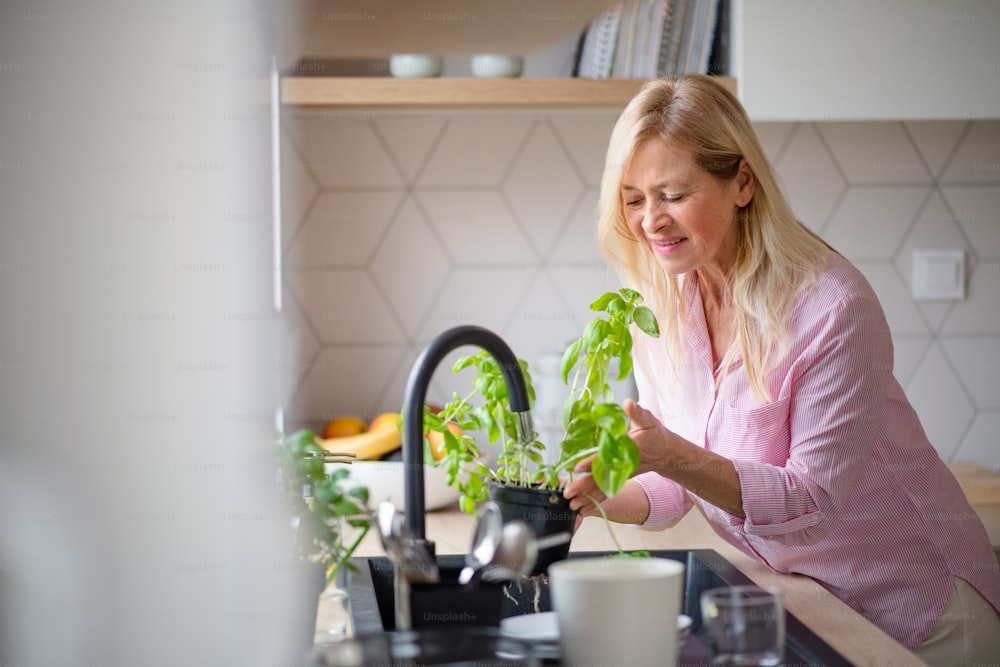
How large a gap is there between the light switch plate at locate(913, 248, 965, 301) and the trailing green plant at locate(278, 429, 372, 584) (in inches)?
68.8

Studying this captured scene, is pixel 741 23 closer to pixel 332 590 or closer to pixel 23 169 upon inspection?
pixel 332 590

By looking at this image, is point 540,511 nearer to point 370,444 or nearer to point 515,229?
point 370,444

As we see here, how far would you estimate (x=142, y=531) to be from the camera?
0.25 m

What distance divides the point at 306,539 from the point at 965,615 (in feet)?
2.89

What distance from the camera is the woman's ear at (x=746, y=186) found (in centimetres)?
127

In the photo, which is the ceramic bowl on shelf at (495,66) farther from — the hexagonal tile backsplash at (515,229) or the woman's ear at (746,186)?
the woman's ear at (746,186)

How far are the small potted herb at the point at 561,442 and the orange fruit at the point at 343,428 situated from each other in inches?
34.9

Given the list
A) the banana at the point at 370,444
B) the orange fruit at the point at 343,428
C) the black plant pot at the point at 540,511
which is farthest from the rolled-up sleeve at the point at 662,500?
the orange fruit at the point at 343,428

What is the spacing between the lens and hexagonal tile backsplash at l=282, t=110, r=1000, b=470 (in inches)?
83.2

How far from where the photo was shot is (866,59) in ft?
6.04

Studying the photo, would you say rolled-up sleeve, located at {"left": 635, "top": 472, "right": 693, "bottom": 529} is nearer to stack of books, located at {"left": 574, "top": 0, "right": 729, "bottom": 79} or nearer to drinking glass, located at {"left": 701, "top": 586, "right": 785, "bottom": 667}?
drinking glass, located at {"left": 701, "top": 586, "right": 785, "bottom": 667}

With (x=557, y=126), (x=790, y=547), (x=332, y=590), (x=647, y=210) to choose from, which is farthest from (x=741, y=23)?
(x=332, y=590)

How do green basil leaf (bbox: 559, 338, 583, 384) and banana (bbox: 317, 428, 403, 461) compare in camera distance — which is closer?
green basil leaf (bbox: 559, 338, 583, 384)

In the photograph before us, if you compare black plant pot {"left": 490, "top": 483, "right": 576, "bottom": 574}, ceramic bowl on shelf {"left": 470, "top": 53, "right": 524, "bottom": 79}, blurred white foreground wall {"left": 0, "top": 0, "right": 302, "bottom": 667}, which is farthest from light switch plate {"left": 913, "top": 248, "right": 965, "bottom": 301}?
blurred white foreground wall {"left": 0, "top": 0, "right": 302, "bottom": 667}
